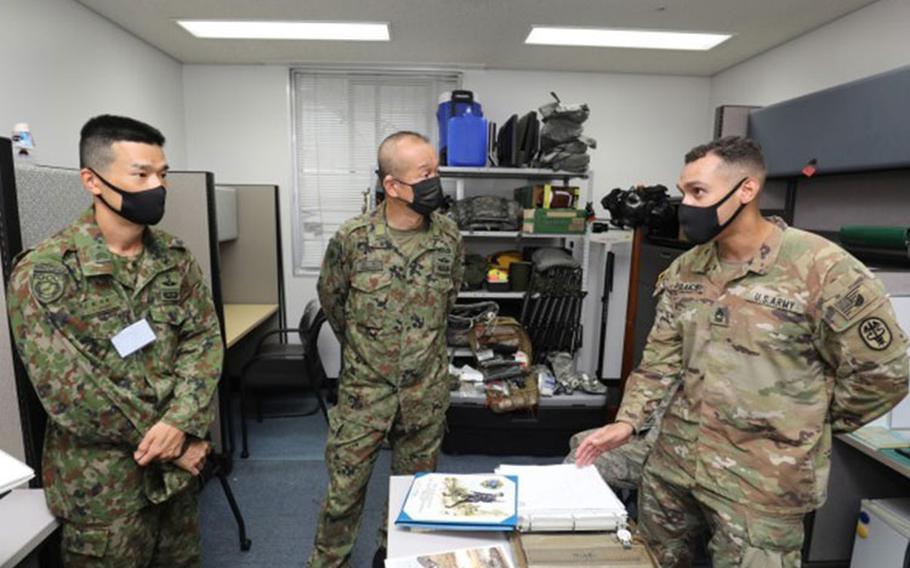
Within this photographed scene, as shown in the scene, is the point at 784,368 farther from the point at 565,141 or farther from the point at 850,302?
the point at 565,141

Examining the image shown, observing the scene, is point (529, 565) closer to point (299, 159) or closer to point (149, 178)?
point (149, 178)

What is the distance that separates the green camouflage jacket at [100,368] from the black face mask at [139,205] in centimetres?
9

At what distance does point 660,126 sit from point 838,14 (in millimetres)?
1401

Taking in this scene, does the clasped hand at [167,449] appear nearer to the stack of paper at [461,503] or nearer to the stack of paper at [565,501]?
the stack of paper at [461,503]

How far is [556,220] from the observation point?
3270 mm

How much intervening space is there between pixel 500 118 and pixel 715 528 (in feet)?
10.7

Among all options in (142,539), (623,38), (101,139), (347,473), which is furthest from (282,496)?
(623,38)

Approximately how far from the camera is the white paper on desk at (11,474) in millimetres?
925

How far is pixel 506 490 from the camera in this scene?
1.14m

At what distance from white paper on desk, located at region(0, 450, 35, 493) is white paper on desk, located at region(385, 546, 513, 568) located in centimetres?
71

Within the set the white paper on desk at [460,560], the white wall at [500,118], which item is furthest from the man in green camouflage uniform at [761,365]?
the white wall at [500,118]

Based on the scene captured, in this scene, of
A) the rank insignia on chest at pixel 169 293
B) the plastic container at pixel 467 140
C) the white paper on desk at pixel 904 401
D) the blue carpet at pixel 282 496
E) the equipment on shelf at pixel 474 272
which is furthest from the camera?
the equipment on shelf at pixel 474 272

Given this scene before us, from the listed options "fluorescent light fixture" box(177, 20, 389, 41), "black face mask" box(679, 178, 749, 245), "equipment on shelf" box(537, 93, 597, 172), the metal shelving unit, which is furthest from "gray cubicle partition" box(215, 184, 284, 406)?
"black face mask" box(679, 178, 749, 245)

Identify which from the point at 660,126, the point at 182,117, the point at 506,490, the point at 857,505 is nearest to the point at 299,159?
the point at 182,117
